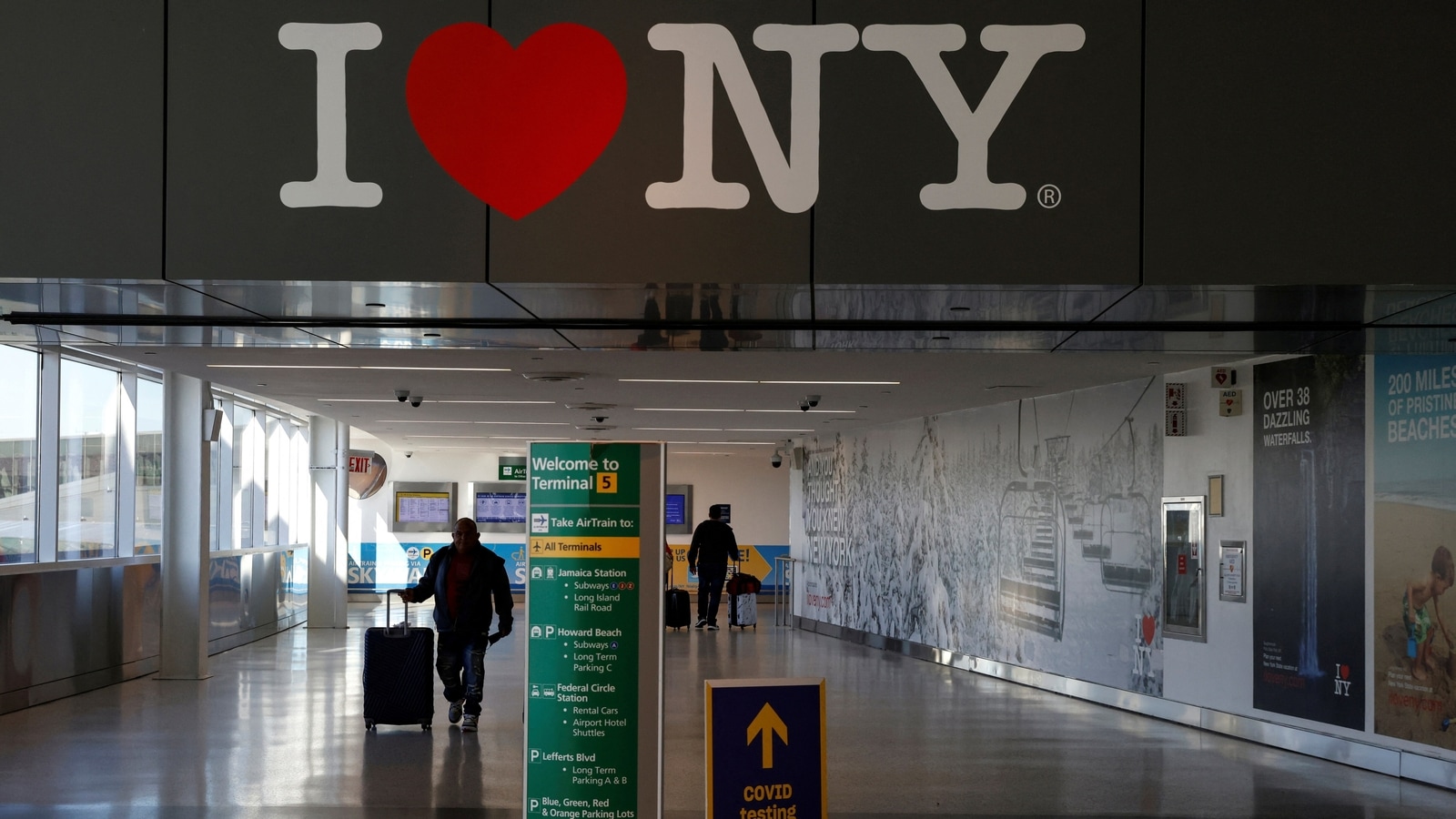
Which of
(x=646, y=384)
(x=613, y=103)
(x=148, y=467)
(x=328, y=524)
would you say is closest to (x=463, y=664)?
(x=646, y=384)

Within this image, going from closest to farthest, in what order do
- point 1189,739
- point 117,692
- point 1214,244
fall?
point 1214,244, point 1189,739, point 117,692

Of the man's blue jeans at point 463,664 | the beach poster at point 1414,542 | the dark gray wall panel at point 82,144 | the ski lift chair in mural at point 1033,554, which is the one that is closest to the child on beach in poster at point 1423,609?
the beach poster at point 1414,542

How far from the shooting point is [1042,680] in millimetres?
12461

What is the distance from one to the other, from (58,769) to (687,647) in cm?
882

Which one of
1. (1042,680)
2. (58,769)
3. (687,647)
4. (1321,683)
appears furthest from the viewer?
(687,647)

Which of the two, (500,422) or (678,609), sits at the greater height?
(500,422)

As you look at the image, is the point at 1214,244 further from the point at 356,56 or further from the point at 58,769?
the point at 58,769

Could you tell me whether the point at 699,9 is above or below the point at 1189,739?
above

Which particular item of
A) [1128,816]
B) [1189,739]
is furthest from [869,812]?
[1189,739]

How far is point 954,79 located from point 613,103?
5.04 ft

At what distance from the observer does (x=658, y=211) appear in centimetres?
562

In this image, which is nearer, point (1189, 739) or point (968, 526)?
point (1189, 739)

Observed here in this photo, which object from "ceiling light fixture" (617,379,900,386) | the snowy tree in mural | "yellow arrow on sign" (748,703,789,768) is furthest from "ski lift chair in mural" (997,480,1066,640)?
"yellow arrow on sign" (748,703,789,768)

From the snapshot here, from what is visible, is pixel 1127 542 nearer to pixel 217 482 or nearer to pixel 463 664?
pixel 463 664
